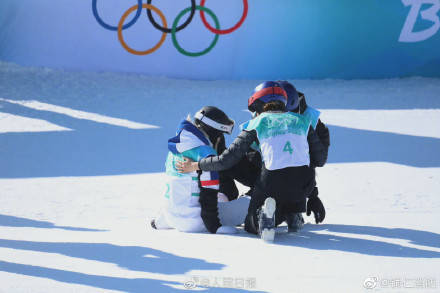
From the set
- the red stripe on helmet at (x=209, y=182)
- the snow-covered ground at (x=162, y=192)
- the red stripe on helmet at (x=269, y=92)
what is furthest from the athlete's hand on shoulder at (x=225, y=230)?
the red stripe on helmet at (x=269, y=92)

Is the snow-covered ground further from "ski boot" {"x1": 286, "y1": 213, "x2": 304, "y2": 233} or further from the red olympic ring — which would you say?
the red olympic ring

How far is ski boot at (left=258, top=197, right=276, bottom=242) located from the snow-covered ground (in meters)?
0.08

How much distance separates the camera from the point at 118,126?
32.6 ft

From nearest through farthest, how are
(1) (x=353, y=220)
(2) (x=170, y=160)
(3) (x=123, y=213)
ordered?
(2) (x=170, y=160), (1) (x=353, y=220), (3) (x=123, y=213)

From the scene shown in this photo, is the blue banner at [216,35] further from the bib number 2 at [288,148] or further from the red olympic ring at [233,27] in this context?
the bib number 2 at [288,148]

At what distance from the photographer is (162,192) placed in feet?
22.4

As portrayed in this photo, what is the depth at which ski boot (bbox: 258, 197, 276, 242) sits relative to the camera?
4.47 metres

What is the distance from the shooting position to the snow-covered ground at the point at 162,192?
→ 3904mm

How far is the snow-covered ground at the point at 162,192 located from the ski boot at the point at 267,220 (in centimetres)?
8

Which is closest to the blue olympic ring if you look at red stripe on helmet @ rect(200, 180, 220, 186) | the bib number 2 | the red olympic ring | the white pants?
the red olympic ring

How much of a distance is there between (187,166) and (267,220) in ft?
2.09

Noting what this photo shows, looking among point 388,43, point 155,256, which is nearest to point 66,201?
point 155,256

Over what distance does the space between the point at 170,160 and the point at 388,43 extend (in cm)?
901

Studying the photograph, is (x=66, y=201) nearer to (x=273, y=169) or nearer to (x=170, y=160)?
(x=170, y=160)
